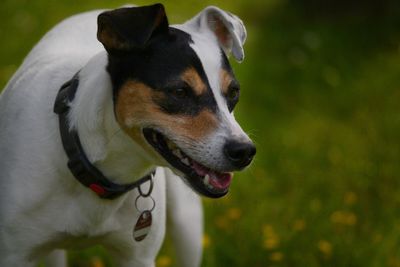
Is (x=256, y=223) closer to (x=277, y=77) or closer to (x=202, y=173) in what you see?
(x=202, y=173)

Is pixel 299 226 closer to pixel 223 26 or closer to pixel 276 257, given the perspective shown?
pixel 276 257

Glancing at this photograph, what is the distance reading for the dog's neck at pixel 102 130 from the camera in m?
3.32

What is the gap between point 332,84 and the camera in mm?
7285

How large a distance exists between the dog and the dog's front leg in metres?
0.33

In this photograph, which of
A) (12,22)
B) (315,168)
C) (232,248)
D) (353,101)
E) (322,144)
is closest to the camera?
(232,248)

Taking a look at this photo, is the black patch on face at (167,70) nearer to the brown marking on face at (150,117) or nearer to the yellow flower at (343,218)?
the brown marking on face at (150,117)

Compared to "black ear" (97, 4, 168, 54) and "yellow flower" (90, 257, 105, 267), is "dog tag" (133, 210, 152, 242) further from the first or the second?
"yellow flower" (90, 257, 105, 267)

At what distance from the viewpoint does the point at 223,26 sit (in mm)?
3627

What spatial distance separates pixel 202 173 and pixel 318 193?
2.37 metres

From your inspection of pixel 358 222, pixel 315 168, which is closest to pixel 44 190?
pixel 358 222

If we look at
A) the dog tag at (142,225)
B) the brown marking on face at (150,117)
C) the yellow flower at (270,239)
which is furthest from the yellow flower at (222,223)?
the brown marking on face at (150,117)

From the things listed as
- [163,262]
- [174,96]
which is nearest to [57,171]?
[174,96]

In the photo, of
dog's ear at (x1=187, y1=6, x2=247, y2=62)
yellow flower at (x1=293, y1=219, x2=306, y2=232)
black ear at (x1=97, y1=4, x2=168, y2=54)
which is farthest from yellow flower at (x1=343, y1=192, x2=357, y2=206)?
black ear at (x1=97, y1=4, x2=168, y2=54)

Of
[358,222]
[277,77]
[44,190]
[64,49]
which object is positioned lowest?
[277,77]
